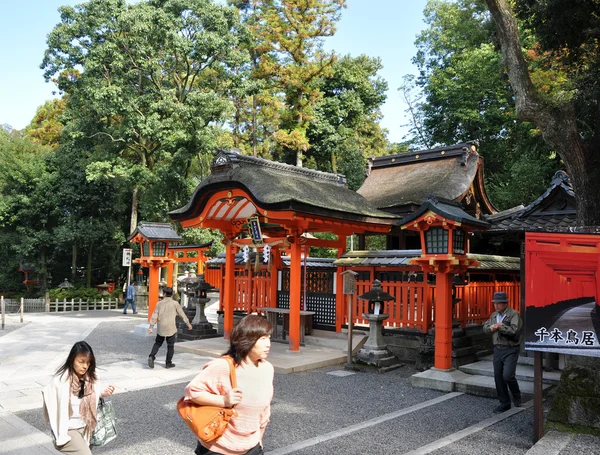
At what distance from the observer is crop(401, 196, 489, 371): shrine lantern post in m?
8.57

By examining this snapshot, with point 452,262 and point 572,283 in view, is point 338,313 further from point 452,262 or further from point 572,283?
point 572,283

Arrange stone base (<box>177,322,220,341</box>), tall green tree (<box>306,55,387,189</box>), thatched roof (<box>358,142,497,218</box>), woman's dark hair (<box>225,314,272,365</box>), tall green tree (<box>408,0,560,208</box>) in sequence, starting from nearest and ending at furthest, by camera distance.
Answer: woman's dark hair (<box>225,314,272,365</box>) < stone base (<box>177,322,220,341</box>) < thatched roof (<box>358,142,497,218</box>) < tall green tree (<box>408,0,560,208</box>) < tall green tree (<box>306,55,387,189</box>)

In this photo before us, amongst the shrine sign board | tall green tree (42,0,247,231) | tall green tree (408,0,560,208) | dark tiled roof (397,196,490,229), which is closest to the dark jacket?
the shrine sign board

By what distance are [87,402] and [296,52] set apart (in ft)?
96.0

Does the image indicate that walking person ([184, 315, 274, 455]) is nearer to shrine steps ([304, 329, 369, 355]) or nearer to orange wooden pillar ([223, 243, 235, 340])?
shrine steps ([304, 329, 369, 355])

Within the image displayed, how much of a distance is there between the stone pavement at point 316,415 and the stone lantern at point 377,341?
341 millimetres

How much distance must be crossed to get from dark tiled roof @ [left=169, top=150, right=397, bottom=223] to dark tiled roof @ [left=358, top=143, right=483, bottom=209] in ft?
9.13

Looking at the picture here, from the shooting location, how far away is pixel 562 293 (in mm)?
5391

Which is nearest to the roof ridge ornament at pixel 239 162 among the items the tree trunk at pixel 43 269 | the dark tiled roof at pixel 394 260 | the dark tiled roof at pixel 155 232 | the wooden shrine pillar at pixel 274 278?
the wooden shrine pillar at pixel 274 278

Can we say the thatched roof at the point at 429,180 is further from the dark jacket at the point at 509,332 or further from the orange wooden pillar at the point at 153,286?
the dark jacket at the point at 509,332

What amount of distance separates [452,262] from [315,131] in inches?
944

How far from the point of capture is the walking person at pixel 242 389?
2775 mm

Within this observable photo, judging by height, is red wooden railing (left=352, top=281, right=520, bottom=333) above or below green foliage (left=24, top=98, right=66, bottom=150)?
below

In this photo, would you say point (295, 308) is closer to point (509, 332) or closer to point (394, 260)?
point (394, 260)
